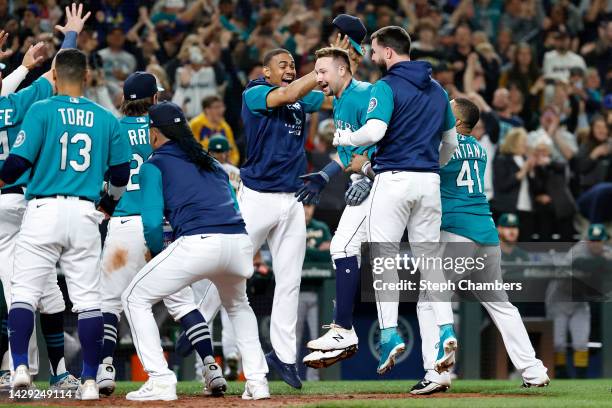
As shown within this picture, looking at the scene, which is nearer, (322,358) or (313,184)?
(322,358)

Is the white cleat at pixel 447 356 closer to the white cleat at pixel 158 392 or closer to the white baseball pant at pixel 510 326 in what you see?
the white baseball pant at pixel 510 326

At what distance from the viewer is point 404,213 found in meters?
7.64

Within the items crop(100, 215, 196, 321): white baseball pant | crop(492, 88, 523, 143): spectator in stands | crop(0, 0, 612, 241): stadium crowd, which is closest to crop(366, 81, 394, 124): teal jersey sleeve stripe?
crop(100, 215, 196, 321): white baseball pant

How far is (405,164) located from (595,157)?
7.62 m

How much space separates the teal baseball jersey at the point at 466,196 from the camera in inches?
323

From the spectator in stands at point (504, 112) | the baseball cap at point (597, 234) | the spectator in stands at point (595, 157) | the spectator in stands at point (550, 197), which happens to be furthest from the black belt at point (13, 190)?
the spectator in stands at point (595, 157)

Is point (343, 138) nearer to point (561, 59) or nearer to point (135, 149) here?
point (135, 149)

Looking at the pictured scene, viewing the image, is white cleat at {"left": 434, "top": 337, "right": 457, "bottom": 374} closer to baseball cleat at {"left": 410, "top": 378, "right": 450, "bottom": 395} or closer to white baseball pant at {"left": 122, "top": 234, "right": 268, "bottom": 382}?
baseball cleat at {"left": 410, "top": 378, "right": 450, "bottom": 395}

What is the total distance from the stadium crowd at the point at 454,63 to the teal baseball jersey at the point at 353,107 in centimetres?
497

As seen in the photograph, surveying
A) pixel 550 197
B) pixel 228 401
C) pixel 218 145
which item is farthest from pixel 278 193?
pixel 550 197

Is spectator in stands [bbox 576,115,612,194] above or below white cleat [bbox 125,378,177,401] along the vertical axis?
above

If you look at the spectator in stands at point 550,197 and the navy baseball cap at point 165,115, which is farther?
the spectator in stands at point 550,197

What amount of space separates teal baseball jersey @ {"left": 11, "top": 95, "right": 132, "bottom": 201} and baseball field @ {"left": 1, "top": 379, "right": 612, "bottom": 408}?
4.41 feet

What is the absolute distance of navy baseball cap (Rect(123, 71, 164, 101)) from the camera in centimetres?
805
